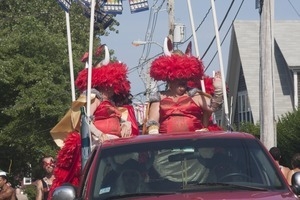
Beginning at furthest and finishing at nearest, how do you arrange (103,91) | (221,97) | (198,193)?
1. (103,91)
2. (221,97)
3. (198,193)

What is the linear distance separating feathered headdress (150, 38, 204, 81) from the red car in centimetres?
271

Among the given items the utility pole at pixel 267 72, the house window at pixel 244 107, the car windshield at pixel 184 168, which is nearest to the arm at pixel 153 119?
the car windshield at pixel 184 168

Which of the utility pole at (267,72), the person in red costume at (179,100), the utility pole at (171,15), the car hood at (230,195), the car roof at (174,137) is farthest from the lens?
the utility pole at (171,15)

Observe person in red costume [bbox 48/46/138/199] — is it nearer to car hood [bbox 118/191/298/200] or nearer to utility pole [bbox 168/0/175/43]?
car hood [bbox 118/191/298/200]

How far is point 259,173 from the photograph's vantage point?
271 inches

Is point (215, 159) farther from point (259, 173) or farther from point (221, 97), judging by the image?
point (221, 97)

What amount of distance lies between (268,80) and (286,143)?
1430 cm

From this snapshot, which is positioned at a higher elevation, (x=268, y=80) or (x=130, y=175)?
(x=268, y=80)

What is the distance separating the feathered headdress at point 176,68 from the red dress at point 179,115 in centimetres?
26

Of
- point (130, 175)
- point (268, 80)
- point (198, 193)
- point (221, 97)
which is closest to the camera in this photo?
point (198, 193)

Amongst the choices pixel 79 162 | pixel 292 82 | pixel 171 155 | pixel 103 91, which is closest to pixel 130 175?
pixel 171 155

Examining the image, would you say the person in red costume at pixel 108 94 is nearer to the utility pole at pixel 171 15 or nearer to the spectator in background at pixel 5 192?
the spectator in background at pixel 5 192

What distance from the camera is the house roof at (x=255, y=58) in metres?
38.6

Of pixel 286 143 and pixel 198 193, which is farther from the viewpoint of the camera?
pixel 286 143
